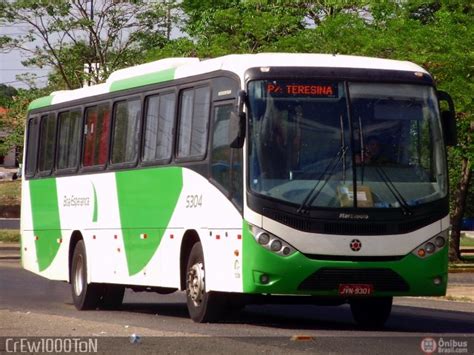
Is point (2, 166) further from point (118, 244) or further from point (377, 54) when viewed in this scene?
point (118, 244)

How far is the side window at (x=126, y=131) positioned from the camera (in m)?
19.3

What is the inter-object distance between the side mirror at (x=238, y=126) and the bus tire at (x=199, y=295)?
173 cm

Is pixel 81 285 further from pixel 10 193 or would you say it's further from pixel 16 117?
pixel 10 193

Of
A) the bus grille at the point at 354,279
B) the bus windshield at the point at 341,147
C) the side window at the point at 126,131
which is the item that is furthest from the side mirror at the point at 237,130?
the side window at the point at 126,131

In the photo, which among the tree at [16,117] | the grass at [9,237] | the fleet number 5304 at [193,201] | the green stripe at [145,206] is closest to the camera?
the fleet number 5304 at [193,201]

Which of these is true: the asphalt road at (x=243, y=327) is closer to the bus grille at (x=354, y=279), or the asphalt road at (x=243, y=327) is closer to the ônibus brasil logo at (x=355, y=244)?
the bus grille at (x=354, y=279)

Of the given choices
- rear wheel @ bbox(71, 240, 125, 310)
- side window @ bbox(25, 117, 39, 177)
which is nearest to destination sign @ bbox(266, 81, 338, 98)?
rear wheel @ bbox(71, 240, 125, 310)

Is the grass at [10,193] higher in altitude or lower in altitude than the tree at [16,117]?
lower

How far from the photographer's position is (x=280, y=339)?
13977 millimetres

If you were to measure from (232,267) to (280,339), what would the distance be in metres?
1.83

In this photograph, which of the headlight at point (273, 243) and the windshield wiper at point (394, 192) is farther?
the windshield wiper at point (394, 192)

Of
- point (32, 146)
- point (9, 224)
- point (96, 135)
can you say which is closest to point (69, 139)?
point (96, 135)

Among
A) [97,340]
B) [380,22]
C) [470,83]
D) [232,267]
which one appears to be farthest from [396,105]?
[380,22]

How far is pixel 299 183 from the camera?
611 inches
